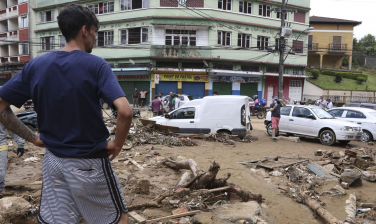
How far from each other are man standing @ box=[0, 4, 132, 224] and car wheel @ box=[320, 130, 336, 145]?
12622 millimetres

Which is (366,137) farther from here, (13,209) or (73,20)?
(73,20)

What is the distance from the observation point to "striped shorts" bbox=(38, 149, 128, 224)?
2104 millimetres

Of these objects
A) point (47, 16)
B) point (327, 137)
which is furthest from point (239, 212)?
point (47, 16)

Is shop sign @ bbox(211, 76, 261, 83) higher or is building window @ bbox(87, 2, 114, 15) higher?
building window @ bbox(87, 2, 114, 15)

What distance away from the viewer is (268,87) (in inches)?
1364

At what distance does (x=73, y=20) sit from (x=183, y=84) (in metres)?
29.2

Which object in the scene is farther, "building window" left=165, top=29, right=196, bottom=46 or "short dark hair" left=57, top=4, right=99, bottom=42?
"building window" left=165, top=29, right=196, bottom=46

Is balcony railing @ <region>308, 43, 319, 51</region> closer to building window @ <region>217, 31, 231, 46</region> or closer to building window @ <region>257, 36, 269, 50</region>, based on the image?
building window @ <region>257, 36, 269, 50</region>

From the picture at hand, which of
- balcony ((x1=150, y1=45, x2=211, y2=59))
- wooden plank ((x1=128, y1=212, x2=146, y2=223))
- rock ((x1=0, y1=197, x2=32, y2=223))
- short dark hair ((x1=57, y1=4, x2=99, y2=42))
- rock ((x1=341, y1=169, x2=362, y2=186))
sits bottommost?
rock ((x1=341, y1=169, x2=362, y2=186))

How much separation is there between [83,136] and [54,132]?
216 millimetres

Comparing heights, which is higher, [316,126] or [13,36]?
[13,36]

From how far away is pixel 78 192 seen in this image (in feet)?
6.90

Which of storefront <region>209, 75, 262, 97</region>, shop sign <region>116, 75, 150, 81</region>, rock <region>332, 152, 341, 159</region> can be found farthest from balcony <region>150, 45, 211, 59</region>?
rock <region>332, 152, 341, 159</region>

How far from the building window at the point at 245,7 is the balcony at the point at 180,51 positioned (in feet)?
19.9
